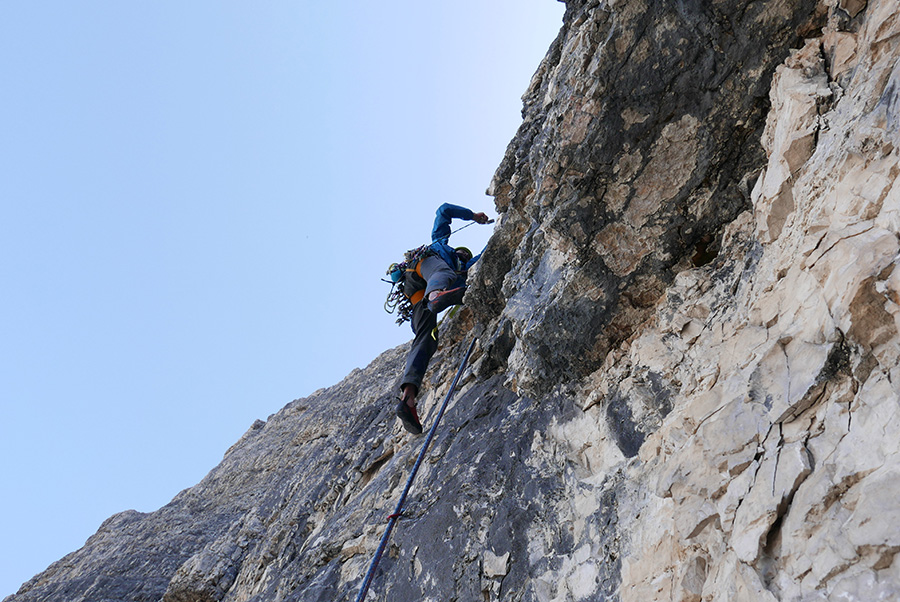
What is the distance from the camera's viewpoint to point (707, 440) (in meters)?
2.90

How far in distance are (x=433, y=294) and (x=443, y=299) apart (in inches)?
5.1

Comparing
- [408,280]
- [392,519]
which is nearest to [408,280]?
[408,280]

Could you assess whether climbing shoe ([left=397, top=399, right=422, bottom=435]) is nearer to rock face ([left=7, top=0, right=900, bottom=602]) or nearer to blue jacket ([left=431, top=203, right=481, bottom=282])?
rock face ([left=7, top=0, right=900, bottom=602])

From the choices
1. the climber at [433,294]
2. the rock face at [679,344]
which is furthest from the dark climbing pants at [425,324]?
the rock face at [679,344]

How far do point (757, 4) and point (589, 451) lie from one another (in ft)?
9.64

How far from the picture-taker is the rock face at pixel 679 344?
230 cm

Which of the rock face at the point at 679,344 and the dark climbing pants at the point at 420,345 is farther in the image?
the dark climbing pants at the point at 420,345

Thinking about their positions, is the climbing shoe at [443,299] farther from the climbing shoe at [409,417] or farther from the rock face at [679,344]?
the climbing shoe at [409,417]

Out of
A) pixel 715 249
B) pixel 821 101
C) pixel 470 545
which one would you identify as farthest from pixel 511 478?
pixel 821 101

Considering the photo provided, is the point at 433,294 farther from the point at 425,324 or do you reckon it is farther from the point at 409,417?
the point at 409,417

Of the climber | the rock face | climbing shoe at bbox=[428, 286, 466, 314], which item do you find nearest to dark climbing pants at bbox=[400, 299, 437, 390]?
the climber

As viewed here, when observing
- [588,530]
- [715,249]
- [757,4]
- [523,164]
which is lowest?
[588,530]

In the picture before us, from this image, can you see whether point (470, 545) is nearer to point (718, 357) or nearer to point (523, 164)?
point (718, 357)

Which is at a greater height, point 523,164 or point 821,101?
point 523,164
